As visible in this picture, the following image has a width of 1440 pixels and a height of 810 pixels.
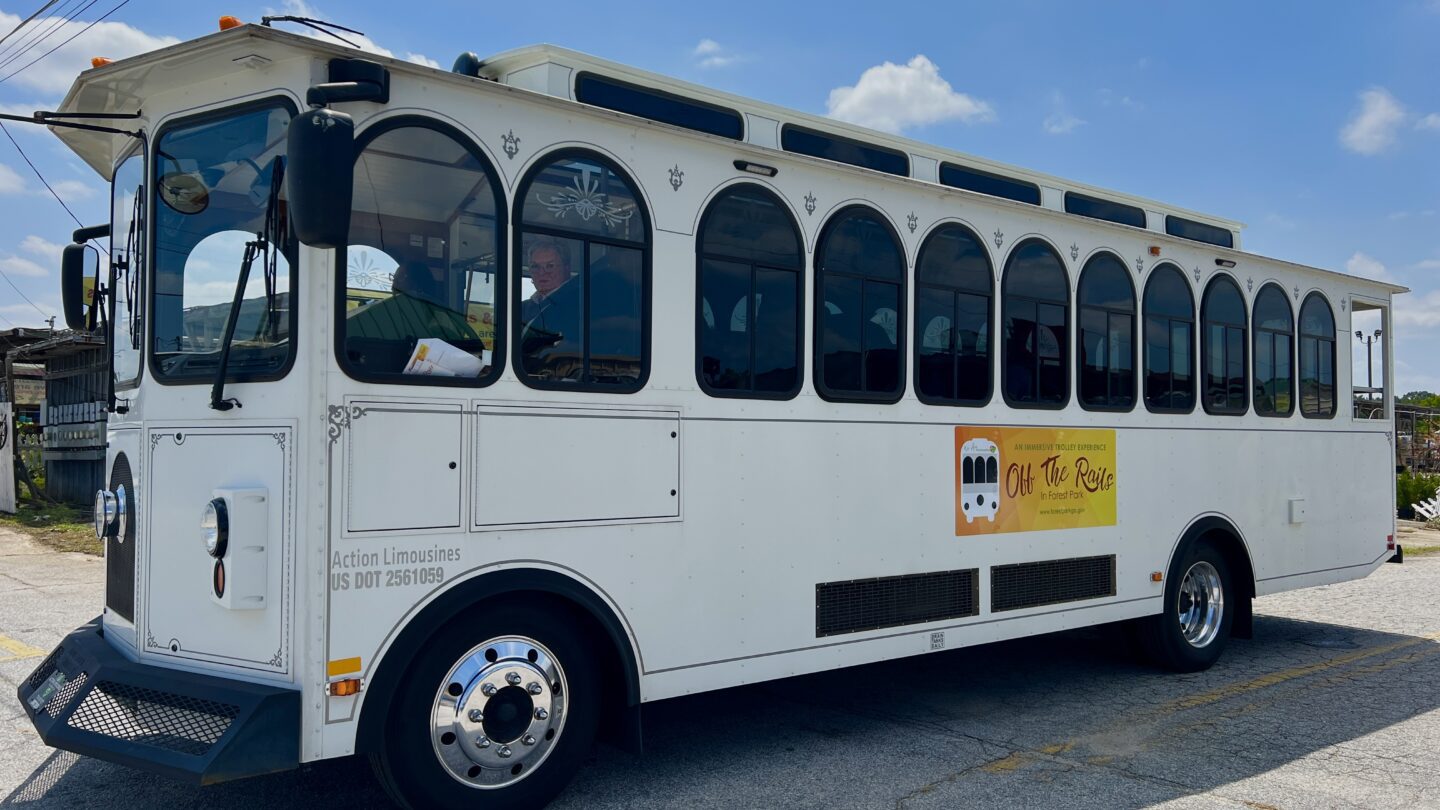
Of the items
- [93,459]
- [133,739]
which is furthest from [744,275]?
[93,459]

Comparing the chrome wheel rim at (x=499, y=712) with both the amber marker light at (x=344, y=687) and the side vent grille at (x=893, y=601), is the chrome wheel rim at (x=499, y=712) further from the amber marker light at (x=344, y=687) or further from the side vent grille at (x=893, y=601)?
the side vent grille at (x=893, y=601)

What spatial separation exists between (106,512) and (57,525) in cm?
1194

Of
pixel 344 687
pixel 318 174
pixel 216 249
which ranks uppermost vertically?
pixel 318 174

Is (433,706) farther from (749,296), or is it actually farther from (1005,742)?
(1005,742)

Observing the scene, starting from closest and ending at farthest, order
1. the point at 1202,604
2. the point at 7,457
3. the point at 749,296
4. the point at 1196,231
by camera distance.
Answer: the point at 749,296
the point at 1202,604
the point at 1196,231
the point at 7,457

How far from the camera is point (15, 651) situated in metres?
7.48

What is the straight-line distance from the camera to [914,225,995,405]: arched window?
6.10m

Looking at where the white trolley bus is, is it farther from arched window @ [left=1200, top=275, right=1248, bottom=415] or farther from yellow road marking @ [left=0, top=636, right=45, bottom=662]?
yellow road marking @ [left=0, top=636, right=45, bottom=662]

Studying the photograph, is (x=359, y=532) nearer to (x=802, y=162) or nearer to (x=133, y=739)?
(x=133, y=739)

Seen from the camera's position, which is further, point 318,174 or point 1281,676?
point 1281,676

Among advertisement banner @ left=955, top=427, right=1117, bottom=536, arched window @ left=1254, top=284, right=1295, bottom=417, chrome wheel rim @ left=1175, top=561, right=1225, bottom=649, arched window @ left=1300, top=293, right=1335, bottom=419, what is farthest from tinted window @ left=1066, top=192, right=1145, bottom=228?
chrome wheel rim @ left=1175, top=561, right=1225, bottom=649

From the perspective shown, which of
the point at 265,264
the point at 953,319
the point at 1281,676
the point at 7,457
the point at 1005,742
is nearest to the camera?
the point at 265,264

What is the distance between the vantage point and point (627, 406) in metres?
4.84

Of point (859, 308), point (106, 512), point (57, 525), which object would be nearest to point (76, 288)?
point (106, 512)
